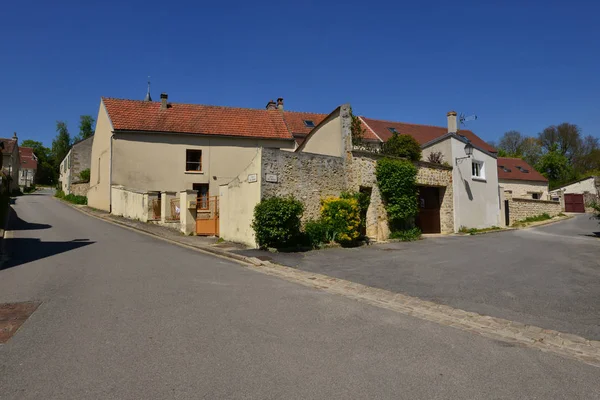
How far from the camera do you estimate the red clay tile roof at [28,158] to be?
218ft

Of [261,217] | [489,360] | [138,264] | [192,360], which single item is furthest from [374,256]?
[192,360]

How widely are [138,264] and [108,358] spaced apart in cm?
593

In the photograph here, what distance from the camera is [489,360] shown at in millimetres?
4297

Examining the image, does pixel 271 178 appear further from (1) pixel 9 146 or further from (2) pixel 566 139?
(2) pixel 566 139

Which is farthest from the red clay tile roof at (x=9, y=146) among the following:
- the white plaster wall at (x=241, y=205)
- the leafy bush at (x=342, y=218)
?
the leafy bush at (x=342, y=218)

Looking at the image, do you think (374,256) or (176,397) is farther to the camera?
(374,256)

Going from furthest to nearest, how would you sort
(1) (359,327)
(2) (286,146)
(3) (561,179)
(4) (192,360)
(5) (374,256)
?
(3) (561,179)
(2) (286,146)
(5) (374,256)
(1) (359,327)
(4) (192,360)

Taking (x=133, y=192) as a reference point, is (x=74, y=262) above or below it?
below

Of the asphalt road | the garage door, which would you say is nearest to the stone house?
the asphalt road

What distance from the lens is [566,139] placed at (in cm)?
5872

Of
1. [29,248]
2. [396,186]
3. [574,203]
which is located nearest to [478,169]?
[396,186]

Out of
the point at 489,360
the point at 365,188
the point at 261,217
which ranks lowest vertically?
the point at 489,360

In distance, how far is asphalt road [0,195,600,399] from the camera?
11.4 feet

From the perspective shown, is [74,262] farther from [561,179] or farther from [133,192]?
[561,179]
